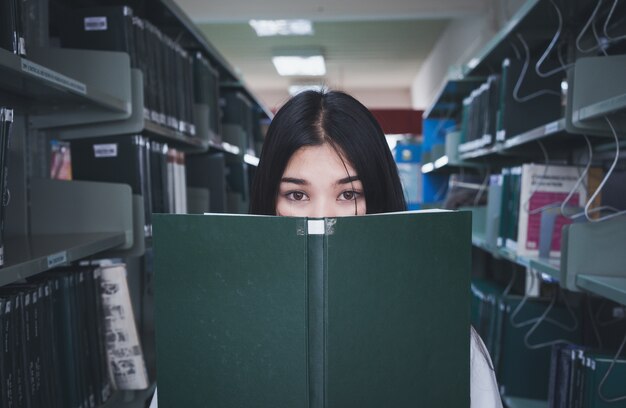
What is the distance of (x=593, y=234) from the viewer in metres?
1.36

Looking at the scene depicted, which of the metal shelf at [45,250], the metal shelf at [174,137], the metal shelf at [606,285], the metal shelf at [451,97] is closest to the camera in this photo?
the metal shelf at [45,250]

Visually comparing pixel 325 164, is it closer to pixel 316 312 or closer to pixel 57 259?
pixel 316 312

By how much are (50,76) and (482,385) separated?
45.7 inches

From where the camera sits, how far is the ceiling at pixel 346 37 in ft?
15.8

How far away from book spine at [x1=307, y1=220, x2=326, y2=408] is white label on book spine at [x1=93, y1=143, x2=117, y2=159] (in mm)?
1284

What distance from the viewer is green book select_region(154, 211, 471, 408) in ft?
2.04

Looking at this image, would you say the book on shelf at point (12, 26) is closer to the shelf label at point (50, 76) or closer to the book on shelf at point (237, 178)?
the shelf label at point (50, 76)

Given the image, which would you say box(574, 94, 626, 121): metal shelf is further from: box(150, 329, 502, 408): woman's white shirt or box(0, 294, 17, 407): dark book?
box(0, 294, 17, 407): dark book

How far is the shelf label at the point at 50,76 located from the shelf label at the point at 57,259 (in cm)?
41

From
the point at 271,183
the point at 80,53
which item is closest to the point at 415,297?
the point at 271,183

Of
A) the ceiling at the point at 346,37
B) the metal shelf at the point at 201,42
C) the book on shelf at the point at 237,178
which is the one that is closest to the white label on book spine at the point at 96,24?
the metal shelf at the point at 201,42

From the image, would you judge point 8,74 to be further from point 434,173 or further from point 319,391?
point 434,173

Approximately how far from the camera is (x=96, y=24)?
1.64 meters

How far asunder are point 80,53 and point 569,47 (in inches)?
→ 82.7
